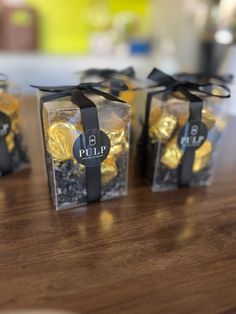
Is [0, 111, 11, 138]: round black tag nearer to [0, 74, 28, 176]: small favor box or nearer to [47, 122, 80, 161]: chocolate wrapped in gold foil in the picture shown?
[0, 74, 28, 176]: small favor box

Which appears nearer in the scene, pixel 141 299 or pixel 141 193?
pixel 141 299

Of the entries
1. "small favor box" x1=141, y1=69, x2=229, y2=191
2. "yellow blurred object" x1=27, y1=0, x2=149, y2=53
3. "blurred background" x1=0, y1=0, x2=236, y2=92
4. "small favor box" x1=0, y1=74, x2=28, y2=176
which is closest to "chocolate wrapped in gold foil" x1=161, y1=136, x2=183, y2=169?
"small favor box" x1=141, y1=69, x2=229, y2=191

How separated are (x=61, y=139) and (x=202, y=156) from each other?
0.88 ft

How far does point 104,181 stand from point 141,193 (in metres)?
0.08

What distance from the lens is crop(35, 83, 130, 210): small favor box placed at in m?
0.47

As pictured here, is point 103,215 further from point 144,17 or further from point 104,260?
point 144,17


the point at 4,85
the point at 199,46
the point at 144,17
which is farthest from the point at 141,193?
the point at 144,17

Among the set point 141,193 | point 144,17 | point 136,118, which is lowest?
point 141,193

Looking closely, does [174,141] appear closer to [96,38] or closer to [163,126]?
[163,126]

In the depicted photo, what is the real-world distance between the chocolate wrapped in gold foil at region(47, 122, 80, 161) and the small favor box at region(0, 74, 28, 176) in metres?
0.14

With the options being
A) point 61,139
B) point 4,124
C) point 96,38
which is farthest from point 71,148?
point 96,38

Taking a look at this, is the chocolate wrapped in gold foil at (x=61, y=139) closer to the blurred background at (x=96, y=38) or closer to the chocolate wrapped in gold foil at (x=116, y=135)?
the chocolate wrapped in gold foil at (x=116, y=135)

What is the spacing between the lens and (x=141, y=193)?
1.87 feet

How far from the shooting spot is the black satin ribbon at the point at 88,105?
18.3 inches
